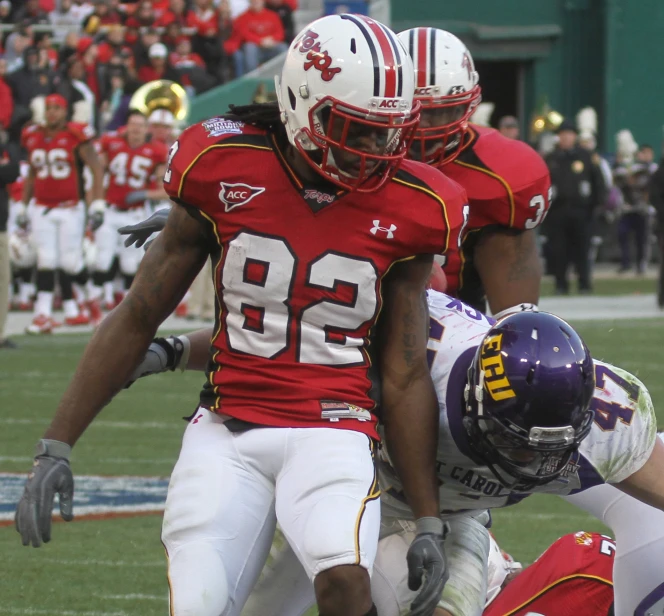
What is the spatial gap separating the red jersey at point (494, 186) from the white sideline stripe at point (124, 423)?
12.0ft

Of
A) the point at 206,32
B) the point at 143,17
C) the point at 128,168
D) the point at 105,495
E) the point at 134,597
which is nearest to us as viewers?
the point at 134,597

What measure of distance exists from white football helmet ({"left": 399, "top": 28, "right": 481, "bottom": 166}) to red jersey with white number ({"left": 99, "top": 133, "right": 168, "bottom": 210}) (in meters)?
8.85

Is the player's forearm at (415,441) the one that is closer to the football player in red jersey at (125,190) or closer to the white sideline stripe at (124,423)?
the white sideline stripe at (124,423)

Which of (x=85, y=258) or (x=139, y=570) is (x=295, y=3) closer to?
(x=85, y=258)

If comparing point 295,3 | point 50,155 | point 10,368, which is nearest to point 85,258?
point 50,155

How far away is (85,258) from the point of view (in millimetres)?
12953

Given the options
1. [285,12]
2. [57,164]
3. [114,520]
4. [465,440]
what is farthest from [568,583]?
[285,12]

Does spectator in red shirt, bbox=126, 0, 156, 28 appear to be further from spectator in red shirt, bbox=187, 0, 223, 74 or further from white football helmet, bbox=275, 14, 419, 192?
white football helmet, bbox=275, 14, 419, 192

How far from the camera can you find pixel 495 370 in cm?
323

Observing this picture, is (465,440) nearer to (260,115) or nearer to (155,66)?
(260,115)

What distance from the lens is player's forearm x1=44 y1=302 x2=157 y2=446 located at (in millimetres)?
3434

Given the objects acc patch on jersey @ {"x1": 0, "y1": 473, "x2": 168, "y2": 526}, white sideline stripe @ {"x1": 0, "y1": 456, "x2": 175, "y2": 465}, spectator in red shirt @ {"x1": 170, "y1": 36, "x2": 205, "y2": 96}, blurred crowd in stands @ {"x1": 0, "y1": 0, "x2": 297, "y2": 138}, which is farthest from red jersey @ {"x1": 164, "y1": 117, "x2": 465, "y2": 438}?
spectator in red shirt @ {"x1": 170, "y1": 36, "x2": 205, "y2": 96}

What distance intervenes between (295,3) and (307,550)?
17.1 metres

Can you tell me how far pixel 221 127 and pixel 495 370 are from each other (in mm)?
852
